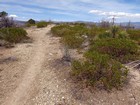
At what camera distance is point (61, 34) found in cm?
1745

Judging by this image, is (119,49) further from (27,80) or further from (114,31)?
(27,80)

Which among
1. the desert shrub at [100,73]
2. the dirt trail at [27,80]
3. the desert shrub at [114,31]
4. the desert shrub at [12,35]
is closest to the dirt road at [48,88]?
the dirt trail at [27,80]

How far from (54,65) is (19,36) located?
631cm

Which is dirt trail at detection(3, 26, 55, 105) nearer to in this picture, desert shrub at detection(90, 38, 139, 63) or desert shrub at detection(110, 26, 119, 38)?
desert shrub at detection(90, 38, 139, 63)

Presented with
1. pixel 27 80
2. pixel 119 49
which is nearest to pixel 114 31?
pixel 119 49

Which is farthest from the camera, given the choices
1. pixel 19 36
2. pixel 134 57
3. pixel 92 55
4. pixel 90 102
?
pixel 19 36

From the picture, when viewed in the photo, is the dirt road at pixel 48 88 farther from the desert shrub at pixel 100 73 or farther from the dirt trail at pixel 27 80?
the desert shrub at pixel 100 73

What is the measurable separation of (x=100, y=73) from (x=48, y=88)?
169cm

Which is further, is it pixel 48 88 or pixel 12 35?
pixel 12 35

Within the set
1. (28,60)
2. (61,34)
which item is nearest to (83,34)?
(61,34)

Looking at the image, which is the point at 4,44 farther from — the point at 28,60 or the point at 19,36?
the point at 28,60

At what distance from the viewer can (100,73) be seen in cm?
801

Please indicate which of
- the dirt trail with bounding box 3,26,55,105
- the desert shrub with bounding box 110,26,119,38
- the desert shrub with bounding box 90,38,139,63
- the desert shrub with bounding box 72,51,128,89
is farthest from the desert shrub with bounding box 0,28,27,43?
the desert shrub with bounding box 72,51,128,89

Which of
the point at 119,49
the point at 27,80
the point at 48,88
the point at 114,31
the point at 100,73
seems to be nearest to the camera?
the point at 48,88
